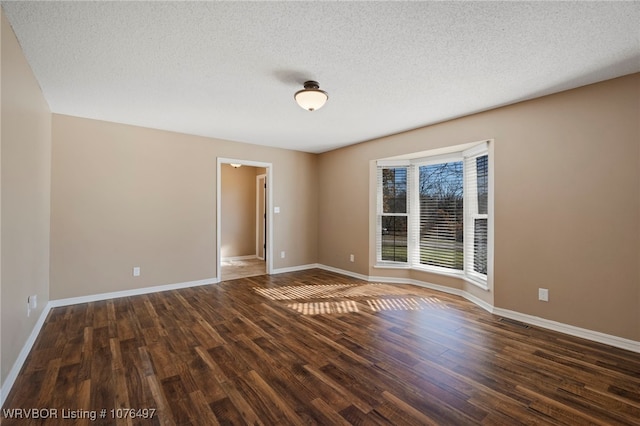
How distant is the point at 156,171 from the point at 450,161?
454cm

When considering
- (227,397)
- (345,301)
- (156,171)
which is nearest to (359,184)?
(345,301)

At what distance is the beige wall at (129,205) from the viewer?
3.81 m

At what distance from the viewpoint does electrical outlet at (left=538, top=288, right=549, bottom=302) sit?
311 centimetres

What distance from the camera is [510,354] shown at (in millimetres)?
2527

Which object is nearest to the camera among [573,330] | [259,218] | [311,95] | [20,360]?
[20,360]

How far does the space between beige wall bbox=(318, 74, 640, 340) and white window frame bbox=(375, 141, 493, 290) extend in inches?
6.2

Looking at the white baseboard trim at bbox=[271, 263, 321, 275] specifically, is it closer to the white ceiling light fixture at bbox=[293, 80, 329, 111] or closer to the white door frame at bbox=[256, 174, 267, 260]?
the white door frame at bbox=[256, 174, 267, 260]

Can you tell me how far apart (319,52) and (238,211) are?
5.65 m

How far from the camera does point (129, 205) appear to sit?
425cm

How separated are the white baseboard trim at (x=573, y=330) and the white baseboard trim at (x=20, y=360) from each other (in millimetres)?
4456

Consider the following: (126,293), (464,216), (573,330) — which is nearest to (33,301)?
(126,293)

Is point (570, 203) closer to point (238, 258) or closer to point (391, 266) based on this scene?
point (391, 266)

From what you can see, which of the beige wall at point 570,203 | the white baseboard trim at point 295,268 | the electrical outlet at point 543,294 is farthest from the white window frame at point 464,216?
the white baseboard trim at point 295,268

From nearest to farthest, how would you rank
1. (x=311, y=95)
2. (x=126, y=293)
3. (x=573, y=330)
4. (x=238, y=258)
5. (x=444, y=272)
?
(x=311, y=95) < (x=573, y=330) < (x=126, y=293) < (x=444, y=272) < (x=238, y=258)
